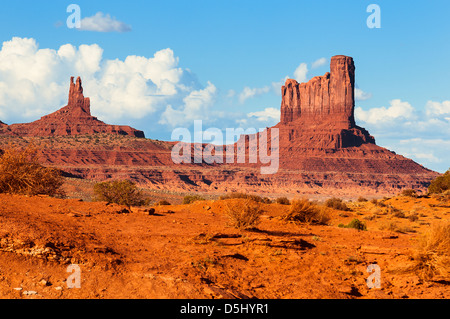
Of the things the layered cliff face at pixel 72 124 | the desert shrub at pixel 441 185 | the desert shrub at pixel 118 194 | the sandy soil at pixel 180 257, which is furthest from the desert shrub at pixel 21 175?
the layered cliff face at pixel 72 124

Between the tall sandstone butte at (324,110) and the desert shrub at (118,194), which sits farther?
the tall sandstone butte at (324,110)

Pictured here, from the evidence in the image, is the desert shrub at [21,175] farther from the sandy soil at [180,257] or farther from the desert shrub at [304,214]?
the desert shrub at [304,214]

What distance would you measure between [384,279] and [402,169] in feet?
467

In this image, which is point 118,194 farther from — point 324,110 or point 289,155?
point 324,110

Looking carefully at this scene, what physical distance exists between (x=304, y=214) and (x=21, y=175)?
1131 centimetres

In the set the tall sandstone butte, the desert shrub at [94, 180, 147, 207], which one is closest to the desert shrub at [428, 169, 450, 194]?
the desert shrub at [94, 180, 147, 207]

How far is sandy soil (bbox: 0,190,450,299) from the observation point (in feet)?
30.9

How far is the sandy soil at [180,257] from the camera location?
941cm

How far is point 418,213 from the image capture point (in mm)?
29625

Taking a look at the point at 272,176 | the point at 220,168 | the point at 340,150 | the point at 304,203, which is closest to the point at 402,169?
the point at 340,150

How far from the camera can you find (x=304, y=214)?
19250mm

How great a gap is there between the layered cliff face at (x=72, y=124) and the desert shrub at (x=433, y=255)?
141 metres

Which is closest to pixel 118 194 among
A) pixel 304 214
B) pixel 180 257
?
pixel 304 214
